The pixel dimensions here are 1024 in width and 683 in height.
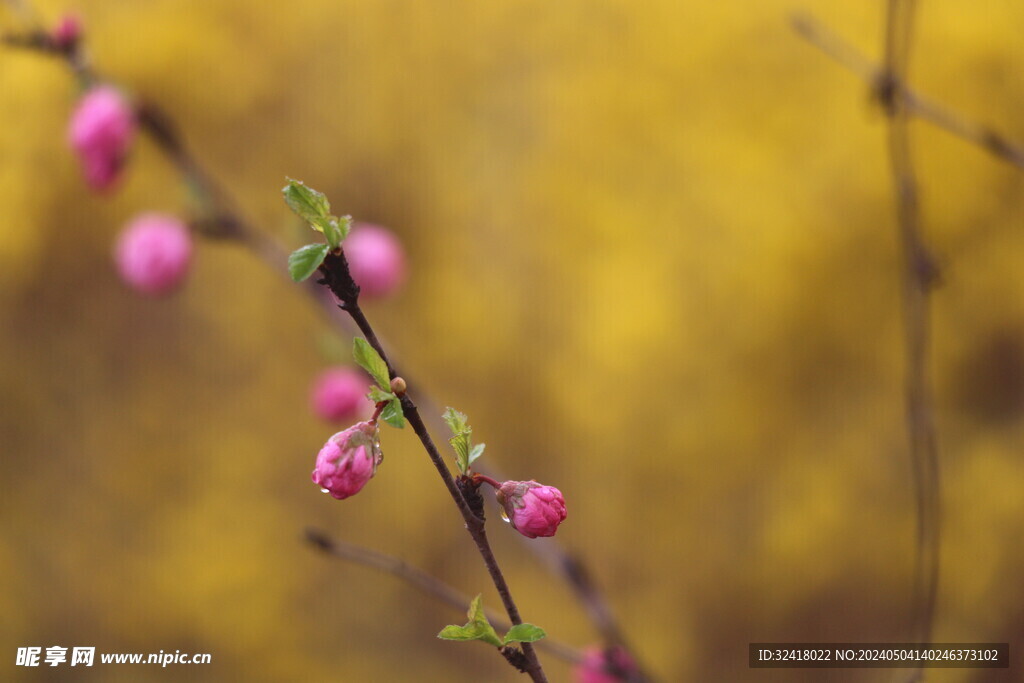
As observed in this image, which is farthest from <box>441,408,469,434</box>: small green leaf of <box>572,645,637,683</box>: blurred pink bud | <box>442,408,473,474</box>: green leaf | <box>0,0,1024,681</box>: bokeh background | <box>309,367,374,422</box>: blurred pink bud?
<box>0,0,1024,681</box>: bokeh background

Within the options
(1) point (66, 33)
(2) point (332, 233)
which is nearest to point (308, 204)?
(2) point (332, 233)

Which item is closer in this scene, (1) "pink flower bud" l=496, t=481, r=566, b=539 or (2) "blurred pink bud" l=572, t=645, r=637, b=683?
(1) "pink flower bud" l=496, t=481, r=566, b=539

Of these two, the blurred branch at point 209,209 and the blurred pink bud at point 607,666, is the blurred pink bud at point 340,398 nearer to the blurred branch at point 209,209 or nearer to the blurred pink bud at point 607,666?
the blurred branch at point 209,209

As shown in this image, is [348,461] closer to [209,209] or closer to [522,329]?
[209,209]

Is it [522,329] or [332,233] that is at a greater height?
[522,329]

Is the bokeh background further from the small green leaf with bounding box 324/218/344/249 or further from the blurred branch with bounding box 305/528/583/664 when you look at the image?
the small green leaf with bounding box 324/218/344/249

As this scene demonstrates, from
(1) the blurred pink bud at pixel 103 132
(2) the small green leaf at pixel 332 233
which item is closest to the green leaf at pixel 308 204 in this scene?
(2) the small green leaf at pixel 332 233
